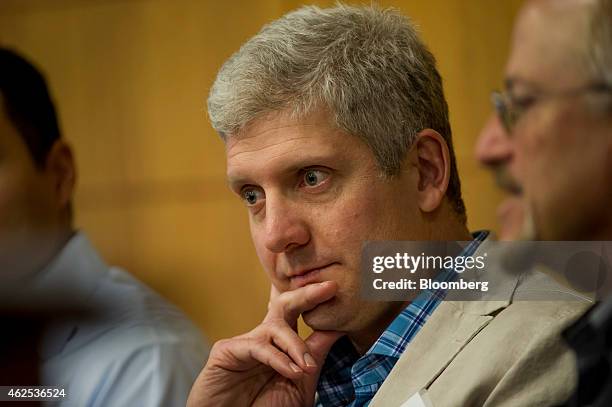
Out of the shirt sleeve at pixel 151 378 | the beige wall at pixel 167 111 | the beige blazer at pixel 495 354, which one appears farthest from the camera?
the beige wall at pixel 167 111

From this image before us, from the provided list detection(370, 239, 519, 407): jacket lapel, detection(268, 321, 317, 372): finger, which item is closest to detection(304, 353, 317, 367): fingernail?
detection(268, 321, 317, 372): finger

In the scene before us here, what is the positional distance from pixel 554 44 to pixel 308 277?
551mm

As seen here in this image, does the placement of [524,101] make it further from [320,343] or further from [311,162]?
[320,343]

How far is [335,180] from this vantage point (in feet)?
5.54

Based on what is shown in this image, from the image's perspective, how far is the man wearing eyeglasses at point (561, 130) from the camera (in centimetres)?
147

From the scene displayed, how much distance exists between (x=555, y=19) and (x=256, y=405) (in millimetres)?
820

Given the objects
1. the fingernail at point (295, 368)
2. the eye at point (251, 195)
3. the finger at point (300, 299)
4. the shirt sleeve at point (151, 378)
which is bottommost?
the shirt sleeve at point (151, 378)

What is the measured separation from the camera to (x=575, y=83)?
1.49 m

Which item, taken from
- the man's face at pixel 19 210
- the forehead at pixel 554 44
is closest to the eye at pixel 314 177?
the forehead at pixel 554 44

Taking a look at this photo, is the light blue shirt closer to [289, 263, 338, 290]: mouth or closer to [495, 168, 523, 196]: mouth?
[289, 263, 338, 290]: mouth

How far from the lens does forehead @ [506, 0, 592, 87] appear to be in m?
1.49

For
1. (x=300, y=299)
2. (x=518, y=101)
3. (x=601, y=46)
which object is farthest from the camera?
(x=300, y=299)

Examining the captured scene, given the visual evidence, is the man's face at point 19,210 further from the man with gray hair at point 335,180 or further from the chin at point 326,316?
the chin at point 326,316

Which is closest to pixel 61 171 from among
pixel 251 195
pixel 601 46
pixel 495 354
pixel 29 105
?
pixel 29 105
